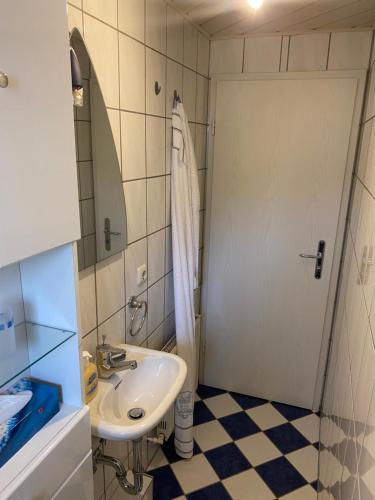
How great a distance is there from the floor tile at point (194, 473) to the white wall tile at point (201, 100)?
189 centimetres

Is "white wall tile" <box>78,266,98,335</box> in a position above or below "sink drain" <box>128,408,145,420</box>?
above

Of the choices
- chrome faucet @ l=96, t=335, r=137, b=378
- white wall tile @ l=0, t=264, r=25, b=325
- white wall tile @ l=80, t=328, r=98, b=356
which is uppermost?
white wall tile @ l=0, t=264, r=25, b=325

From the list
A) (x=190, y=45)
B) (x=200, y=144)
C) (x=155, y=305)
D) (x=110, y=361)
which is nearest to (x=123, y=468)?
(x=110, y=361)

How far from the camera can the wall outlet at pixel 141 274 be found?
1634 millimetres

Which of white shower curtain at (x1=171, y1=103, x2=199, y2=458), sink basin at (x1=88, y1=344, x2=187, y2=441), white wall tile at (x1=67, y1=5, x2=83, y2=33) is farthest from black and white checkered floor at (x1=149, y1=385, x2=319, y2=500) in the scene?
white wall tile at (x1=67, y1=5, x2=83, y2=33)

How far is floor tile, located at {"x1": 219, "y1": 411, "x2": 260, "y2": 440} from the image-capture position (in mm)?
2242

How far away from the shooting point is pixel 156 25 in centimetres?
154

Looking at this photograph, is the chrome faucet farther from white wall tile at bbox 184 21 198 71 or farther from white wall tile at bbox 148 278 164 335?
white wall tile at bbox 184 21 198 71

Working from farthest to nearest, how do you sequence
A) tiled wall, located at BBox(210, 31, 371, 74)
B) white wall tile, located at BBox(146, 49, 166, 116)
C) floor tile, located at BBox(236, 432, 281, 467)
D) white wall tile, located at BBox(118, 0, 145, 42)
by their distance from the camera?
floor tile, located at BBox(236, 432, 281, 467)
tiled wall, located at BBox(210, 31, 371, 74)
white wall tile, located at BBox(146, 49, 166, 116)
white wall tile, located at BBox(118, 0, 145, 42)

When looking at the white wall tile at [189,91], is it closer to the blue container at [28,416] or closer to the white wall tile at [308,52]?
the white wall tile at [308,52]

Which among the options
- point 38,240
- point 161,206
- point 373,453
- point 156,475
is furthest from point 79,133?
point 156,475

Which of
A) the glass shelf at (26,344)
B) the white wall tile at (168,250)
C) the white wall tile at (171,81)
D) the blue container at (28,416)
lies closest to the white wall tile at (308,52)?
the white wall tile at (171,81)

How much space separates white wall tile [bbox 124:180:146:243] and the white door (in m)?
0.82

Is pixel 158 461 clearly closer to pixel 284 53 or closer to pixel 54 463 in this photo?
pixel 54 463
